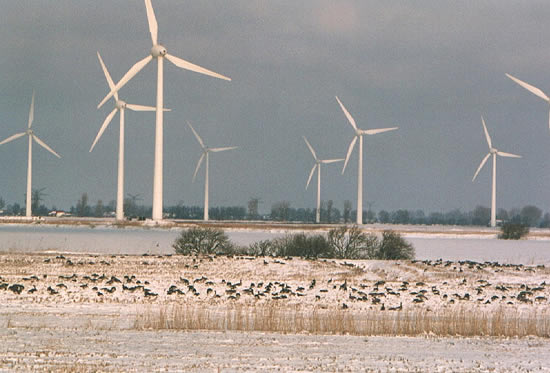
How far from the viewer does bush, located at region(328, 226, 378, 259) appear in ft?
169

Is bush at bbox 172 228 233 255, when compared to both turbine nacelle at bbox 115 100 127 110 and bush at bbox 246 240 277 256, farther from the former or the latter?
turbine nacelle at bbox 115 100 127 110

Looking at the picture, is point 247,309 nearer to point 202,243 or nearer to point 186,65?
point 202,243

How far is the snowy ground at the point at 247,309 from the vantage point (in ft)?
53.3

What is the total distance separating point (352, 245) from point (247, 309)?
28738 millimetres

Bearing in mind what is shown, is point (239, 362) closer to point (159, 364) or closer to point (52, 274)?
point (159, 364)

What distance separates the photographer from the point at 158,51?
257 feet

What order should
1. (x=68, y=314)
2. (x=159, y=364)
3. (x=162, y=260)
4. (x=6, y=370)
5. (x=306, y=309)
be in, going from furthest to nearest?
(x=162, y=260) → (x=306, y=309) → (x=68, y=314) → (x=159, y=364) → (x=6, y=370)

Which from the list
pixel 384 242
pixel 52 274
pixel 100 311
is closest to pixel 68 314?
pixel 100 311

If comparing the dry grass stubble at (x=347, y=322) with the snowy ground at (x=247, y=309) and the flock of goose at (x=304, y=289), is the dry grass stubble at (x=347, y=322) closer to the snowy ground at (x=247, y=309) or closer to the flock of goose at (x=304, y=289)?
the snowy ground at (x=247, y=309)

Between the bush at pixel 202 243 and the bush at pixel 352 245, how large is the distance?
726 centimetres

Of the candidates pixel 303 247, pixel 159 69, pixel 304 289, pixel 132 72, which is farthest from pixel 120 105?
pixel 304 289

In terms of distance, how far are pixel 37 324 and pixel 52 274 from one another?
13799 mm

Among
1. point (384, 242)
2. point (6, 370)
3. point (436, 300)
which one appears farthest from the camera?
point (384, 242)

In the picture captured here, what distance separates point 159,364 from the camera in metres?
15.6
